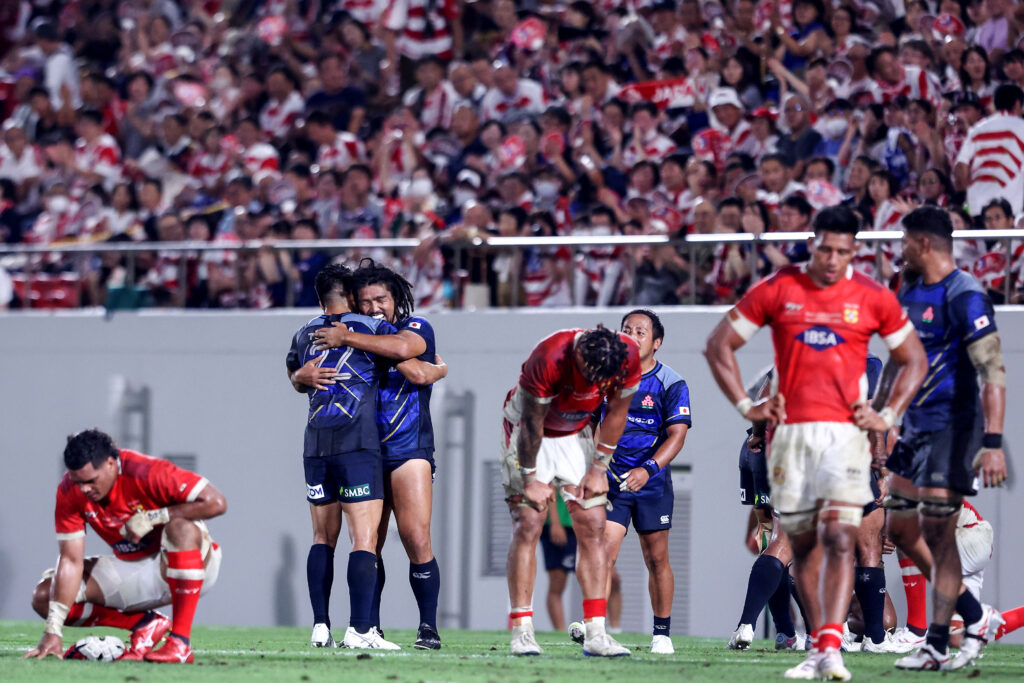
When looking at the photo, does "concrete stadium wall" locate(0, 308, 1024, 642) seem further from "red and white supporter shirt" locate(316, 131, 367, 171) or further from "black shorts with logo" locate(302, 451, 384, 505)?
"black shorts with logo" locate(302, 451, 384, 505)

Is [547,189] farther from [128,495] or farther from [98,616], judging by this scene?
[128,495]

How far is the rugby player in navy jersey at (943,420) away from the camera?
7.14 m

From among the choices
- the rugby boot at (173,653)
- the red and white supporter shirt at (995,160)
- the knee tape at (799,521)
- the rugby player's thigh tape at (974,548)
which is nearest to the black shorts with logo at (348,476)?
the rugby boot at (173,653)

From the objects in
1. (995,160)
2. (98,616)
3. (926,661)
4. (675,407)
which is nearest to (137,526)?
(98,616)

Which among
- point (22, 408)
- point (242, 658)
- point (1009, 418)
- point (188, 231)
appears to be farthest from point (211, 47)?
point (242, 658)

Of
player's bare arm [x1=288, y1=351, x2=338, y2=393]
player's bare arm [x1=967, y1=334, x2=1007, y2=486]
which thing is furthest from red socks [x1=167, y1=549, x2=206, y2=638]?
player's bare arm [x1=967, y1=334, x2=1007, y2=486]

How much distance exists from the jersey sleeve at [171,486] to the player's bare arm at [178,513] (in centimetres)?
3

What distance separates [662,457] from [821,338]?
2.78 metres

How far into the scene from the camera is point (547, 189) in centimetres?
1420

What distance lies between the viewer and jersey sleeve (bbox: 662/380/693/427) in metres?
9.34

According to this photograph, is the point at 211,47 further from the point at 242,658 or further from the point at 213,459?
the point at 242,658

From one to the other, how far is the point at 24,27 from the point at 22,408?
8.50m

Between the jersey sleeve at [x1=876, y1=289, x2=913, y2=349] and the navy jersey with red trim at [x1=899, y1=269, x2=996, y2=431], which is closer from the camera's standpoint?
the jersey sleeve at [x1=876, y1=289, x2=913, y2=349]

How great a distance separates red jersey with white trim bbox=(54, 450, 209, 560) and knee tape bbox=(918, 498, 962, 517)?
3.61 m
